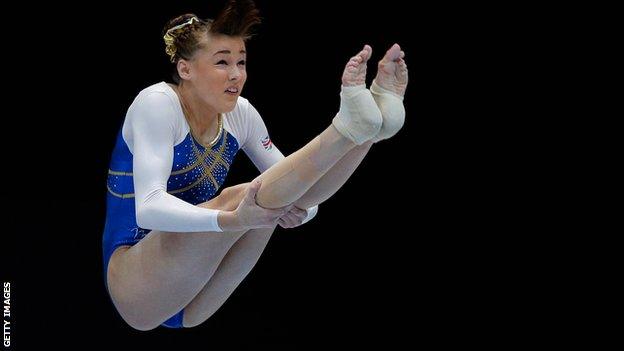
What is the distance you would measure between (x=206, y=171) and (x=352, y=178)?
1.11 meters

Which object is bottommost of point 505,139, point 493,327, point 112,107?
point 493,327

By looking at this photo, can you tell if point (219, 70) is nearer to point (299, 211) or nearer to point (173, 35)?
point (173, 35)

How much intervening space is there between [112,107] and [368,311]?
1198 millimetres

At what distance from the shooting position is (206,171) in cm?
312

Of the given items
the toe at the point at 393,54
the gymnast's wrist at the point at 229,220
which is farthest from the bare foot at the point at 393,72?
the gymnast's wrist at the point at 229,220

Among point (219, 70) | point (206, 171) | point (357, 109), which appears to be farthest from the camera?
point (206, 171)

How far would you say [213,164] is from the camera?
3.14 metres

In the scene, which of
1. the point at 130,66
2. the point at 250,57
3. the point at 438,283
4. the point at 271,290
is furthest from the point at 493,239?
the point at 130,66

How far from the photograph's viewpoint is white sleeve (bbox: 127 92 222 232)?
9.02 ft

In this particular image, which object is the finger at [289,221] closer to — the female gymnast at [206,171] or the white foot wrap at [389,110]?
the female gymnast at [206,171]

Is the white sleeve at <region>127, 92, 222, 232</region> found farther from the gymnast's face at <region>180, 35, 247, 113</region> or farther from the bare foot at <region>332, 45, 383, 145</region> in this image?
the bare foot at <region>332, 45, 383, 145</region>

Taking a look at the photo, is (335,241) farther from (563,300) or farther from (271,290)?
(563,300)

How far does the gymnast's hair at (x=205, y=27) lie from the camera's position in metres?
2.94

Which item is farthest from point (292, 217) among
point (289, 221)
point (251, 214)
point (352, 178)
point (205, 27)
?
point (352, 178)
